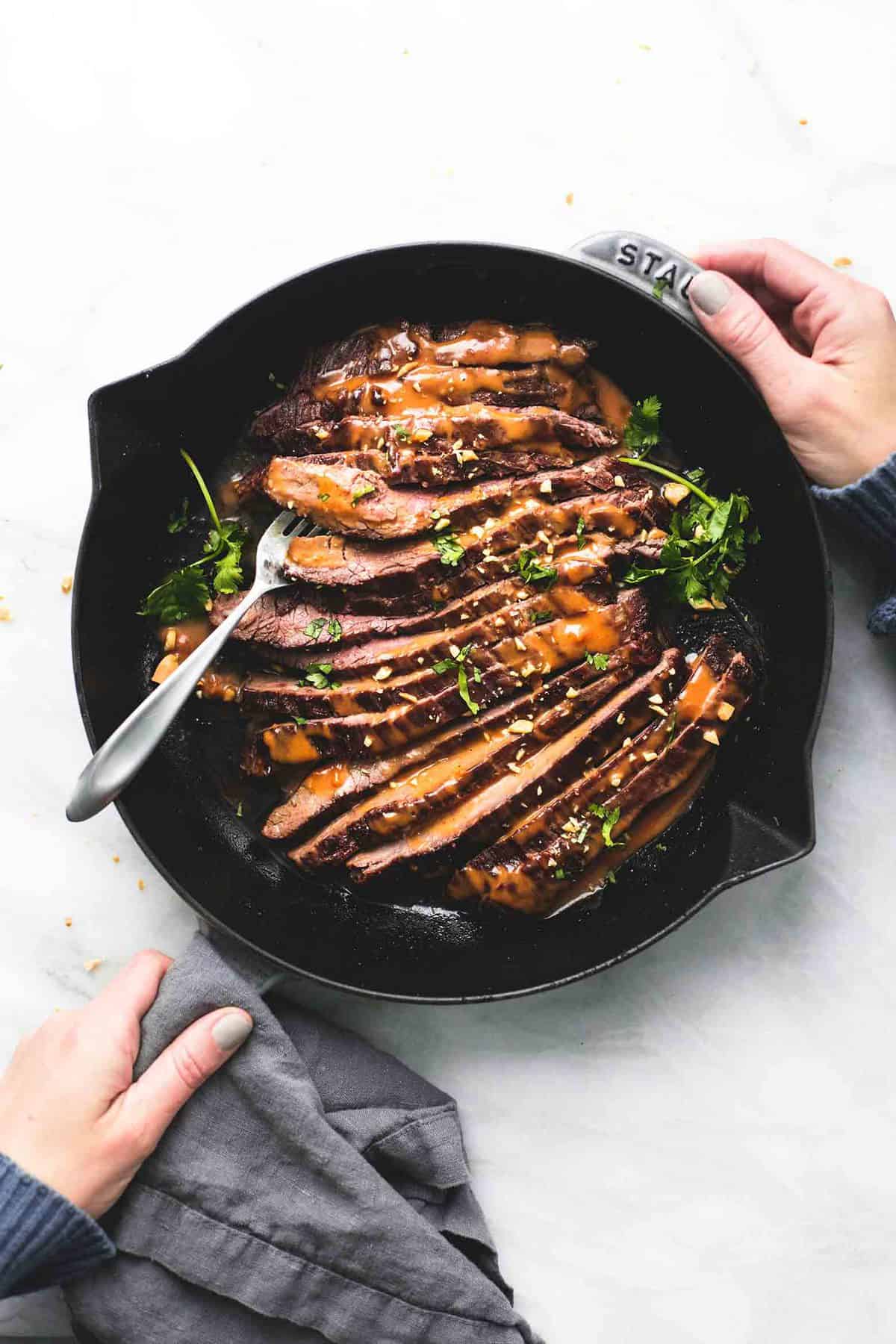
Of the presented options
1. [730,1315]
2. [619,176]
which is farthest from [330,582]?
[730,1315]

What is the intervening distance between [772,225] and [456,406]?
125 centimetres

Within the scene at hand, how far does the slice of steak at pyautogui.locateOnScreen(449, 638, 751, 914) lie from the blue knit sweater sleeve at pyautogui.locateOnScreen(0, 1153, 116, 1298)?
156cm

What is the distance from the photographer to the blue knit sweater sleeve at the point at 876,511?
3.05m

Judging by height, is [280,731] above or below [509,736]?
above

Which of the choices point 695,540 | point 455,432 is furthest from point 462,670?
point 695,540

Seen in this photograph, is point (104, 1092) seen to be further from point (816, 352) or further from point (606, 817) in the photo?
point (816, 352)

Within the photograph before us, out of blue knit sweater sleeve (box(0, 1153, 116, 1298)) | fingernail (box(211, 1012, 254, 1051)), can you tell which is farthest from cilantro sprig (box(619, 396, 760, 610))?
blue knit sweater sleeve (box(0, 1153, 116, 1298))

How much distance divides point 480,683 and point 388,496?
0.61 meters

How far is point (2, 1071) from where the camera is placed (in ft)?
11.5

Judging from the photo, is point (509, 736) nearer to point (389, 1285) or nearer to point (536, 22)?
A: point (389, 1285)

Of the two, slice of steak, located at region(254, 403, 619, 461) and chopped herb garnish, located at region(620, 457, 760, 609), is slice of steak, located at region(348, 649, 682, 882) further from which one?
slice of steak, located at region(254, 403, 619, 461)

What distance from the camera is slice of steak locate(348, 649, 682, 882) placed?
3.12 meters

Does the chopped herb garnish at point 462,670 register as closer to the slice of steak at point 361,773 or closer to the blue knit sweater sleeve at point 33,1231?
the slice of steak at point 361,773

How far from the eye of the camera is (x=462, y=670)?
10.2 ft
